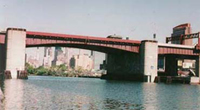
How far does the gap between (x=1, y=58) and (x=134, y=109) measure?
86.5 meters

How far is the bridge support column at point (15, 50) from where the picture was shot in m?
110

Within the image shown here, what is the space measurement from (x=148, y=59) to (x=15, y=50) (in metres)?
51.0

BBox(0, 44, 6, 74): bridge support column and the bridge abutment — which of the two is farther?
the bridge abutment

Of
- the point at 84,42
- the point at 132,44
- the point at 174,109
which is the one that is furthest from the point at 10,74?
the point at 174,109

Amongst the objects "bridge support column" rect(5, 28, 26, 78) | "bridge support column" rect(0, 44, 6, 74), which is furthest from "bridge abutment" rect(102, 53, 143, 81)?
"bridge support column" rect(0, 44, 6, 74)

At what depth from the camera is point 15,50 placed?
4387 inches

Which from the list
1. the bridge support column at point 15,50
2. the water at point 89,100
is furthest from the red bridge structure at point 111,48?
the water at point 89,100

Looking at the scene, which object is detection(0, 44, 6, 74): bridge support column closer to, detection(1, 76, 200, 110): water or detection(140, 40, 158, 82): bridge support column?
detection(1, 76, 200, 110): water

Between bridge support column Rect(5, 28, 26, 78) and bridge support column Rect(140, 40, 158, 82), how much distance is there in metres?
46.8

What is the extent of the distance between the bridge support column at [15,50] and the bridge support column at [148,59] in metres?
46.8

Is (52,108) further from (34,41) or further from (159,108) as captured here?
(34,41)

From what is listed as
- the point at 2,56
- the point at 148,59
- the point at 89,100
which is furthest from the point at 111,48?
the point at 89,100

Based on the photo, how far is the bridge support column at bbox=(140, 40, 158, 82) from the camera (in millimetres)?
132625

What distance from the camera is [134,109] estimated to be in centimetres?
4222
